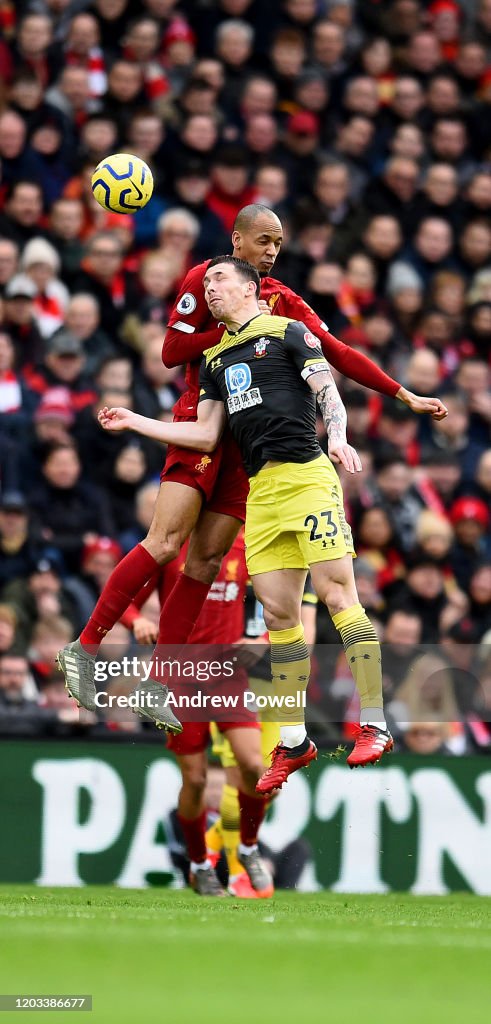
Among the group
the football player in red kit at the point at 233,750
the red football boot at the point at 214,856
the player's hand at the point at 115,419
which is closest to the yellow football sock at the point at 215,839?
the red football boot at the point at 214,856

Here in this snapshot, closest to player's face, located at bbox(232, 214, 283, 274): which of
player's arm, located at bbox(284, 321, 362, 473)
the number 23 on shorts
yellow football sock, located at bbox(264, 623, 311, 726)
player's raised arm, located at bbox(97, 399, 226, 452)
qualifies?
player's arm, located at bbox(284, 321, 362, 473)

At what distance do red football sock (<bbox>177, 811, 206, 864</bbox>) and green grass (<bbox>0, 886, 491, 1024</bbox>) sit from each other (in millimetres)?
1067

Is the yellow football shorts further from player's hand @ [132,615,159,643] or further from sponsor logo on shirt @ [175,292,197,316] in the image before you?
player's hand @ [132,615,159,643]

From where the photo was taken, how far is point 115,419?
8969 millimetres

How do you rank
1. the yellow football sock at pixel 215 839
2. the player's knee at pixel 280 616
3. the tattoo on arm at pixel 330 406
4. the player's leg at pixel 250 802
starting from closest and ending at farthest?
the tattoo on arm at pixel 330 406 → the player's knee at pixel 280 616 → the player's leg at pixel 250 802 → the yellow football sock at pixel 215 839

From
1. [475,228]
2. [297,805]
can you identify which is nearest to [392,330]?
[475,228]

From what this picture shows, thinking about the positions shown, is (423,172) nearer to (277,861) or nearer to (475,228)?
(475,228)

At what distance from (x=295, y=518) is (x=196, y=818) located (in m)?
2.33

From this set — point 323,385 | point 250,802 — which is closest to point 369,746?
point 323,385

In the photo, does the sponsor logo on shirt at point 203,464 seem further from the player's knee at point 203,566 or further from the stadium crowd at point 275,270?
the stadium crowd at point 275,270

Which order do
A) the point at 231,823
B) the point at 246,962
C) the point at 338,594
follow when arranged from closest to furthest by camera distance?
the point at 246,962 → the point at 338,594 → the point at 231,823

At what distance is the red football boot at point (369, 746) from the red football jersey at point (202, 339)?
1.86 metres

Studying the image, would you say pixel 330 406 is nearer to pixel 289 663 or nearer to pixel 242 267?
pixel 242 267

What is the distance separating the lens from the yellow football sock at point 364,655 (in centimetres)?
878
